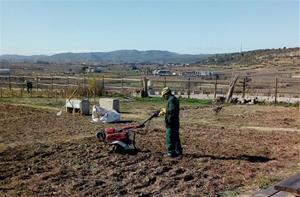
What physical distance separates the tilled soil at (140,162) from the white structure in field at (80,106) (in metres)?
4.04

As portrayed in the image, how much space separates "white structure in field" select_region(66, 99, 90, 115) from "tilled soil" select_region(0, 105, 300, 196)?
404 centimetres

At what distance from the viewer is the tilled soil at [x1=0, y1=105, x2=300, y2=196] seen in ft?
30.1

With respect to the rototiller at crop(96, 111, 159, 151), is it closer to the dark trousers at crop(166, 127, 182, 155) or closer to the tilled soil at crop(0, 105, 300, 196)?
the tilled soil at crop(0, 105, 300, 196)

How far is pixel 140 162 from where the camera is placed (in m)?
11.1

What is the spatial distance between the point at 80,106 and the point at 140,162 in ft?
32.8

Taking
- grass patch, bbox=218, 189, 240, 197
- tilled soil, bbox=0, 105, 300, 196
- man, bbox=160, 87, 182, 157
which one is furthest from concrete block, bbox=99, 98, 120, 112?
grass patch, bbox=218, 189, 240, 197

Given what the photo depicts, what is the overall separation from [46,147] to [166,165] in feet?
11.3

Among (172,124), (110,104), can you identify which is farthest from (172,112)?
(110,104)

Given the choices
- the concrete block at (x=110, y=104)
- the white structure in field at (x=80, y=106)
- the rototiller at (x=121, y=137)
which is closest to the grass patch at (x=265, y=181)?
the rototiller at (x=121, y=137)

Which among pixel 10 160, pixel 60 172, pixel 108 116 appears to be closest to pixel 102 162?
pixel 60 172

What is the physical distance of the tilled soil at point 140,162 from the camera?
9.16 m

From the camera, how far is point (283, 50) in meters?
164

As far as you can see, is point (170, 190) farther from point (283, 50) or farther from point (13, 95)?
point (283, 50)

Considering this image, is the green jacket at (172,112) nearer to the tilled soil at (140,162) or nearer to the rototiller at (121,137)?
the rototiller at (121,137)
